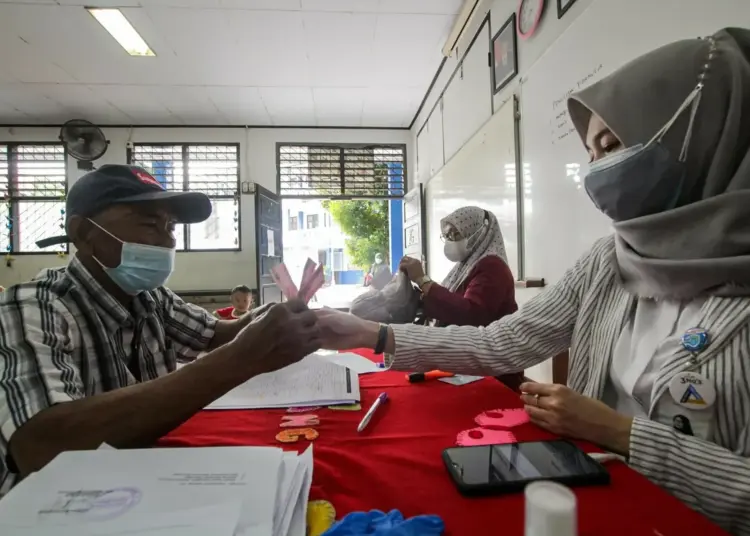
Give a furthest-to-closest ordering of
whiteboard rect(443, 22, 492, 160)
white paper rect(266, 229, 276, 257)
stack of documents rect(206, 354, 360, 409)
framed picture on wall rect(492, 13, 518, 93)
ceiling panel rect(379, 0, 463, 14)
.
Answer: white paper rect(266, 229, 276, 257) → ceiling panel rect(379, 0, 463, 14) → whiteboard rect(443, 22, 492, 160) → framed picture on wall rect(492, 13, 518, 93) → stack of documents rect(206, 354, 360, 409)

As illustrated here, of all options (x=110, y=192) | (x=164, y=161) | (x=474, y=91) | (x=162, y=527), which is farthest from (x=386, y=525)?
(x=164, y=161)

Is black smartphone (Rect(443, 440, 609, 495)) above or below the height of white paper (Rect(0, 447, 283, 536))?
below

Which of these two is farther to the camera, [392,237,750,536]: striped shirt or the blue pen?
the blue pen

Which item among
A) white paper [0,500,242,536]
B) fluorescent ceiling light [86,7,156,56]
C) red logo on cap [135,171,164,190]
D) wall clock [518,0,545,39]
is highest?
fluorescent ceiling light [86,7,156,56]

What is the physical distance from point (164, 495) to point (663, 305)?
96 cm

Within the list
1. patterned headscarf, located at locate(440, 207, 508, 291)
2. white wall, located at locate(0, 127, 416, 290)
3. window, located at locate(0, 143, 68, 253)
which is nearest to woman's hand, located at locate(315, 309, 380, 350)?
patterned headscarf, located at locate(440, 207, 508, 291)

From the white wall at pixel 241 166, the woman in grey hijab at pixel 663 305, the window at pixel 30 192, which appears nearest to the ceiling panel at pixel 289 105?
the white wall at pixel 241 166

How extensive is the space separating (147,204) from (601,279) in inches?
48.8

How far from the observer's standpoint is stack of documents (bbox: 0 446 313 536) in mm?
441

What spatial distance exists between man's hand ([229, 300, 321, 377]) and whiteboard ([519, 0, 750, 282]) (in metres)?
1.31

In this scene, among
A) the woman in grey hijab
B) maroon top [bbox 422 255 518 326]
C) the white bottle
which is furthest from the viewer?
maroon top [bbox 422 255 518 326]

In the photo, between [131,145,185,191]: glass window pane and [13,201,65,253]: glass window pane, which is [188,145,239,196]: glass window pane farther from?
[13,201,65,253]: glass window pane

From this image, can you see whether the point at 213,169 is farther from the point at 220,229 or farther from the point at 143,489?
the point at 143,489

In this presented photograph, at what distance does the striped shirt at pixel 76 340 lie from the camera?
727mm
